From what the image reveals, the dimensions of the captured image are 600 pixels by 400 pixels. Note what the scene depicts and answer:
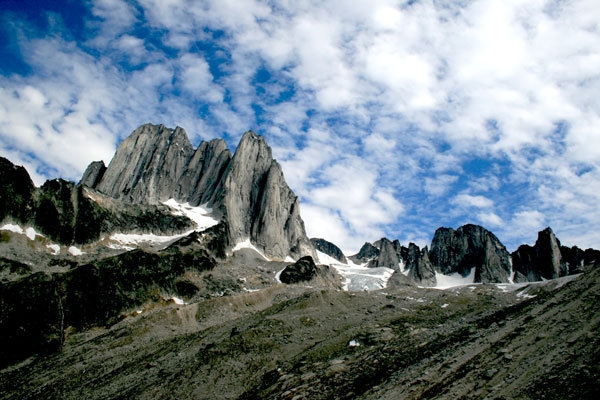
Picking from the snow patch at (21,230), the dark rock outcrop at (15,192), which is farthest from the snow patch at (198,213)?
the snow patch at (21,230)

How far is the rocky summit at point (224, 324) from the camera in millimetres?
23578

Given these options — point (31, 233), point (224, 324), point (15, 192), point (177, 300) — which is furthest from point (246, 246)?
point (224, 324)

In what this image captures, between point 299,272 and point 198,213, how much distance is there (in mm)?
71625

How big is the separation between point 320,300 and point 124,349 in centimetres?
3107

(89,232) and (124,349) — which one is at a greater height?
(89,232)

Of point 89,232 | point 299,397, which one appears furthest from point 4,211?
point 299,397

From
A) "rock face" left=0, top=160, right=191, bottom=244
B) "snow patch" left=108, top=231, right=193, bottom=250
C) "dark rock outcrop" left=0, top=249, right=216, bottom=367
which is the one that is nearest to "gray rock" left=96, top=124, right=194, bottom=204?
"snow patch" left=108, top=231, right=193, bottom=250

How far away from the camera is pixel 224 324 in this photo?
178 feet

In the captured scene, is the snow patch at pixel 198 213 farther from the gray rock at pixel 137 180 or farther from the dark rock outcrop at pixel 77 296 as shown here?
the dark rock outcrop at pixel 77 296

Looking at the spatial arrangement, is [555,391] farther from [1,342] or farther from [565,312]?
[1,342]

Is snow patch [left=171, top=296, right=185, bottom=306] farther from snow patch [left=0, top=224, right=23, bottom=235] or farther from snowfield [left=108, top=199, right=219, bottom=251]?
snow patch [left=0, top=224, right=23, bottom=235]

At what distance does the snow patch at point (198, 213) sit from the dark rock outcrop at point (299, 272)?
46.5 metres

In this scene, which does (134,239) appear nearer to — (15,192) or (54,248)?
(54,248)

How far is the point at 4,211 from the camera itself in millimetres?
96312
